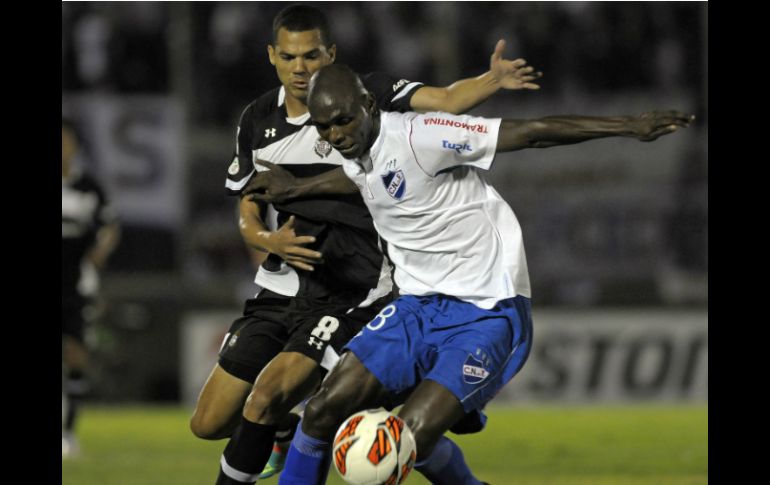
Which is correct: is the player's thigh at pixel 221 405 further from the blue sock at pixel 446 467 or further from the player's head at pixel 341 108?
the player's head at pixel 341 108

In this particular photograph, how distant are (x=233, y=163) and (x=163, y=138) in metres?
8.47

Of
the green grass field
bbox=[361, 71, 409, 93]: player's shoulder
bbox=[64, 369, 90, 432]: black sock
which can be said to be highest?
bbox=[361, 71, 409, 93]: player's shoulder

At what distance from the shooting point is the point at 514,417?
468 inches

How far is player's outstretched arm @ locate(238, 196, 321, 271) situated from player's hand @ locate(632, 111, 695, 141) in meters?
1.53

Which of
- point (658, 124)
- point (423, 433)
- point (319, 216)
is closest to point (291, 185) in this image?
point (319, 216)

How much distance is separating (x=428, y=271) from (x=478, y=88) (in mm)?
809

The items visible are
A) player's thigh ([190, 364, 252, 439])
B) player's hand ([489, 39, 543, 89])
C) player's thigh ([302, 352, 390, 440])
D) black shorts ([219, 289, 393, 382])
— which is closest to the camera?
player's thigh ([302, 352, 390, 440])

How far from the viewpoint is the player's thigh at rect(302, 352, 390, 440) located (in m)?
4.86

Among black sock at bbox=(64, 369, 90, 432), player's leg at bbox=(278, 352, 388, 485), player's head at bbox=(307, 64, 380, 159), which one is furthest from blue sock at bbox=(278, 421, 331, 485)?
black sock at bbox=(64, 369, 90, 432)

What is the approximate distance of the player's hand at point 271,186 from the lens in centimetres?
542

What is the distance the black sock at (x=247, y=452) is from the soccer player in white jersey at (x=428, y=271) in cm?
24

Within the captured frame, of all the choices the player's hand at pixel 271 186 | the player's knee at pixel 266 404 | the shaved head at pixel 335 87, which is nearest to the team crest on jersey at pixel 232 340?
the player's knee at pixel 266 404

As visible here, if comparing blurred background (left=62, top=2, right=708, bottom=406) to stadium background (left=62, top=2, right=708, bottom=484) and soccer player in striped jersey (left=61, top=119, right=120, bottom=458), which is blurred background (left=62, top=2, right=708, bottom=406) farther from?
soccer player in striped jersey (left=61, top=119, right=120, bottom=458)

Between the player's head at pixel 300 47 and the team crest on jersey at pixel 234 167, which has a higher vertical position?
the player's head at pixel 300 47
